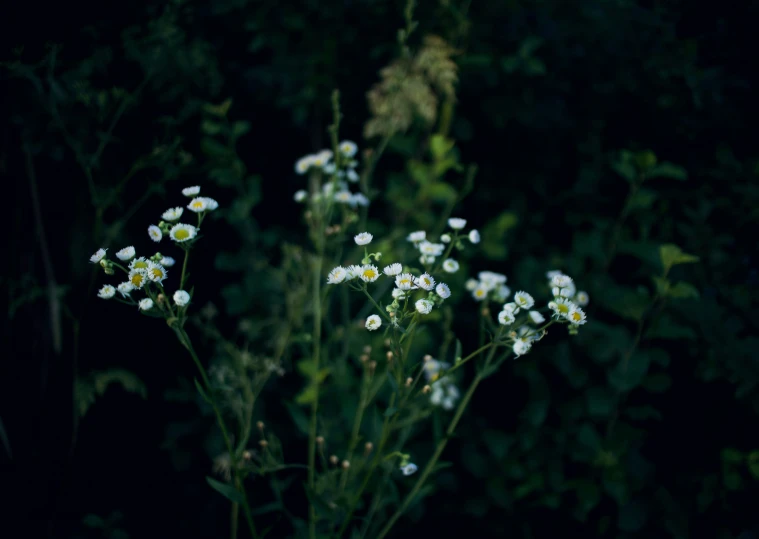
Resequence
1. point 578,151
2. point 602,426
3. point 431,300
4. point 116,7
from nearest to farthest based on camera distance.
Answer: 1. point 431,300
2. point 116,7
3. point 602,426
4. point 578,151

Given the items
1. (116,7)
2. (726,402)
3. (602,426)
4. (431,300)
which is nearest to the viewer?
(431,300)

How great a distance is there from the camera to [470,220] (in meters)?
2.24

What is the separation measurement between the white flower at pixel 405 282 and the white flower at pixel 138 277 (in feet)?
1.57

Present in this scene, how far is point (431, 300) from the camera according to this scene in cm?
108

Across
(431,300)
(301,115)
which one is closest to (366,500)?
(431,300)

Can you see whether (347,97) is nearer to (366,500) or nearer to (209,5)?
(209,5)

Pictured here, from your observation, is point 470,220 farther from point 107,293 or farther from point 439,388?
point 107,293

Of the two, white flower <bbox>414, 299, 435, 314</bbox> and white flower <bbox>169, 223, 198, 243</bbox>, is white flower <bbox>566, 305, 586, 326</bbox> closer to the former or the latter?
white flower <bbox>414, 299, 435, 314</bbox>

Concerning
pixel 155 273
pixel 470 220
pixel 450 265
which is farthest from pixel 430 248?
pixel 470 220

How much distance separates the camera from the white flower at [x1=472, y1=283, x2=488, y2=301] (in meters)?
1.46

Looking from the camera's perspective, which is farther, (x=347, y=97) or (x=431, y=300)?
(x=347, y=97)

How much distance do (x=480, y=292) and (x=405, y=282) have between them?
1.65 feet

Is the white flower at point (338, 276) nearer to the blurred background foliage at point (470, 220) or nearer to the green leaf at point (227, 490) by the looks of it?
the green leaf at point (227, 490)

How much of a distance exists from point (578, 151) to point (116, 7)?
1.72m
